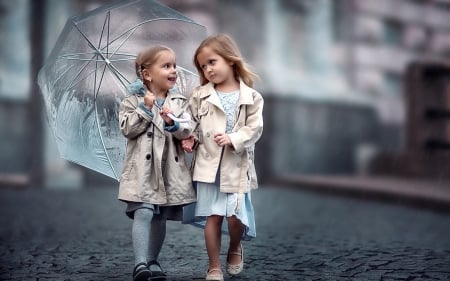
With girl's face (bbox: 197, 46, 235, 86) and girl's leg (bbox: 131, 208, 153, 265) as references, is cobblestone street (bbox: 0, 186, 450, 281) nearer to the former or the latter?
girl's leg (bbox: 131, 208, 153, 265)

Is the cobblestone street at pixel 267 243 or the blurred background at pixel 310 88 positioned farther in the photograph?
the blurred background at pixel 310 88

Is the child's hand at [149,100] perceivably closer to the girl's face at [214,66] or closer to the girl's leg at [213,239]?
the girl's face at [214,66]

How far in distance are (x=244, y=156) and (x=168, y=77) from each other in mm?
485

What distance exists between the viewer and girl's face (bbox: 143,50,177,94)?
3.49m

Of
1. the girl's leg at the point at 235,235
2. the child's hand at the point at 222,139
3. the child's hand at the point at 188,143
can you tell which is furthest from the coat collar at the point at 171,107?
the girl's leg at the point at 235,235

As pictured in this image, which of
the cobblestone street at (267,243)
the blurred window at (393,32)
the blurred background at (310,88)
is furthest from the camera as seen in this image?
the blurred window at (393,32)

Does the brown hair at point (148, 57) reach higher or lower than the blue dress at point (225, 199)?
higher

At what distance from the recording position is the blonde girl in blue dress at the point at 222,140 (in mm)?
3457

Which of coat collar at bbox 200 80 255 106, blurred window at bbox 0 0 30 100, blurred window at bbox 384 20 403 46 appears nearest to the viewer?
coat collar at bbox 200 80 255 106

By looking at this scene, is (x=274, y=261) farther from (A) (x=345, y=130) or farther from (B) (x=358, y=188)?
(A) (x=345, y=130)

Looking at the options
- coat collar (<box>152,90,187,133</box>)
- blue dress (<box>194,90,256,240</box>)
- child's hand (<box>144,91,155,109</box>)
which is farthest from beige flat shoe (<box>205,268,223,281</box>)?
child's hand (<box>144,91,155,109</box>)

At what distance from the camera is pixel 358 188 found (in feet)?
27.3

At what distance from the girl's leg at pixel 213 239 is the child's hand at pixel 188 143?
1.06 ft

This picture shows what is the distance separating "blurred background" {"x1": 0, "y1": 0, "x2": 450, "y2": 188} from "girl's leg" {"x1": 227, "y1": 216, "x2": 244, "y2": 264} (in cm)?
603
